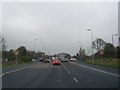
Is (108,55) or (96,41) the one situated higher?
(96,41)

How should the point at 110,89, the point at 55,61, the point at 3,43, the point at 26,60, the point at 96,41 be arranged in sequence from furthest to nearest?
the point at 96,41 → the point at 26,60 → the point at 3,43 → the point at 55,61 → the point at 110,89

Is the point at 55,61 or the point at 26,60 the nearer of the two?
the point at 55,61

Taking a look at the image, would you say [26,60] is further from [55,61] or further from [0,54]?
[55,61]

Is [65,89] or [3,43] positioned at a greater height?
[3,43]

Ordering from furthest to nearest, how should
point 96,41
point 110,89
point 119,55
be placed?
point 96,41 → point 119,55 → point 110,89

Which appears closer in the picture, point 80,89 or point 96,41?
point 80,89

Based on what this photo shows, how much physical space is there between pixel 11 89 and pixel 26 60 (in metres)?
62.8

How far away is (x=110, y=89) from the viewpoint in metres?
10.9

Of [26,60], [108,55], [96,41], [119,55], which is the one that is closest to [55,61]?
[119,55]

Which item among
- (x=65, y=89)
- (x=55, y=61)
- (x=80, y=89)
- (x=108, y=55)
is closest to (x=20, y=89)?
(x=65, y=89)

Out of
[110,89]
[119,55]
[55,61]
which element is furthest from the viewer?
[119,55]

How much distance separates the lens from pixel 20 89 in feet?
36.3

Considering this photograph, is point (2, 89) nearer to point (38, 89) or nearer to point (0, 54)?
point (38, 89)

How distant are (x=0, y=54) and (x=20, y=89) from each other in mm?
53876
